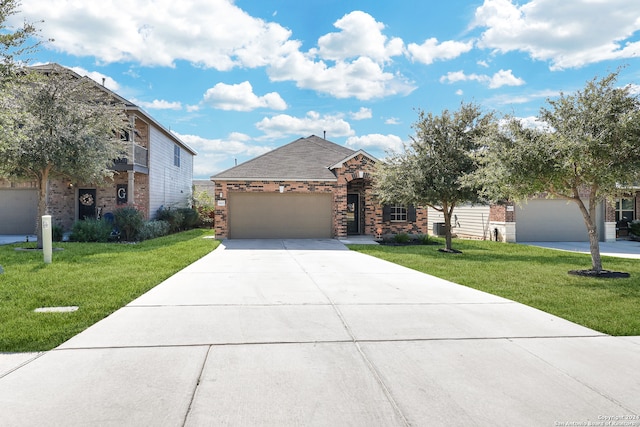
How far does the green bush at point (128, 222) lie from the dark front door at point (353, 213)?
942 cm

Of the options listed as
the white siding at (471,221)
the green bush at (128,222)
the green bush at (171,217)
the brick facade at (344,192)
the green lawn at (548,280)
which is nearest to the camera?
the green lawn at (548,280)

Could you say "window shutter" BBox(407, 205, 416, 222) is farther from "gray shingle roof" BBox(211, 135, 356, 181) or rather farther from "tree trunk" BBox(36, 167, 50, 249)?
"tree trunk" BBox(36, 167, 50, 249)

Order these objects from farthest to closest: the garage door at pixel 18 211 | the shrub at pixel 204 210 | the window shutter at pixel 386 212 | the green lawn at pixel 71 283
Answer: the shrub at pixel 204 210 < the window shutter at pixel 386 212 < the garage door at pixel 18 211 < the green lawn at pixel 71 283

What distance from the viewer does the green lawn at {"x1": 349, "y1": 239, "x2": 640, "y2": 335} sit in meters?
5.93

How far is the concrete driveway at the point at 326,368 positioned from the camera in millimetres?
3059

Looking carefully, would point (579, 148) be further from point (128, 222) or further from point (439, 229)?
point (128, 222)

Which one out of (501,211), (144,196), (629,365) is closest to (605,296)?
(629,365)

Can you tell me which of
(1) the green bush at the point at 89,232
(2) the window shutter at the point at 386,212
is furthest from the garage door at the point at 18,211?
(2) the window shutter at the point at 386,212

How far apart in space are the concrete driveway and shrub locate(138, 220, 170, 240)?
37.3ft

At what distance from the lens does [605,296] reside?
23.6 ft

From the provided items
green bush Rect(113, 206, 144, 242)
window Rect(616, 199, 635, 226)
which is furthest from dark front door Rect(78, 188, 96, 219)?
window Rect(616, 199, 635, 226)

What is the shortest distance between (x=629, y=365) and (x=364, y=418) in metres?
2.90

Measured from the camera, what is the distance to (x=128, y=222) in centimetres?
1645

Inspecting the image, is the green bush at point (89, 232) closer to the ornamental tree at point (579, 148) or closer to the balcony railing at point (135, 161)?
the balcony railing at point (135, 161)
